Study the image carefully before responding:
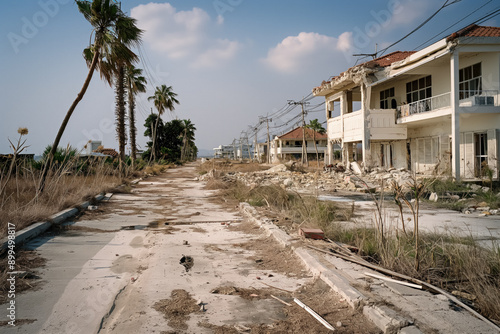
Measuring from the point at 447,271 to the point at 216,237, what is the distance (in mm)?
4278

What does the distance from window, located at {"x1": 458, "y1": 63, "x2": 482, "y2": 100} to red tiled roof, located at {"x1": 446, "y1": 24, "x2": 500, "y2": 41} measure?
58.8 inches

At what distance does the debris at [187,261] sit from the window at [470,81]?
1726 cm

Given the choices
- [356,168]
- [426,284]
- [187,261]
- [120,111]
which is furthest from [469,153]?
[120,111]

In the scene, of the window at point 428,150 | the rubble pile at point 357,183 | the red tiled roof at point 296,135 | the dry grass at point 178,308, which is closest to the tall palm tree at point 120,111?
the rubble pile at point 357,183

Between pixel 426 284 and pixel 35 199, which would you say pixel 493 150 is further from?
pixel 35 199

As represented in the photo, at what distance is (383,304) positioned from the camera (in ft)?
11.4

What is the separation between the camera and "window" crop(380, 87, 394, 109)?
2488cm

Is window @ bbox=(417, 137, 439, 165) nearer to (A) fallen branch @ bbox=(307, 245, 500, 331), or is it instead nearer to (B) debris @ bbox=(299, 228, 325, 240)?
(B) debris @ bbox=(299, 228, 325, 240)

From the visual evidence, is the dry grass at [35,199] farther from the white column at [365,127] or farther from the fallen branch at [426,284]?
the white column at [365,127]

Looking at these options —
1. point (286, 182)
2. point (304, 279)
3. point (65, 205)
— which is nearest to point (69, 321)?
point (304, 279)

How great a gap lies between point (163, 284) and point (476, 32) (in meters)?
18.9

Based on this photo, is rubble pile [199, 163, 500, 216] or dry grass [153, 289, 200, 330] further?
rubble pile [199, 163, 500, 216]

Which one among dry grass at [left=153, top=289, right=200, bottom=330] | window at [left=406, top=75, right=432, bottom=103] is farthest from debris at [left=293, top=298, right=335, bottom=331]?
window at [left=406, top=75, right=432, bottom=103]

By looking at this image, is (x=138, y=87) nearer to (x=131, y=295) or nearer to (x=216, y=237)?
(x=216, y=237)
